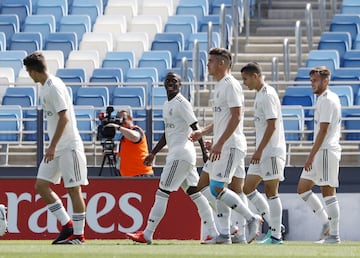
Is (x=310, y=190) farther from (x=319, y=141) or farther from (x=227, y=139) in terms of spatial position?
(x=227, y=139)

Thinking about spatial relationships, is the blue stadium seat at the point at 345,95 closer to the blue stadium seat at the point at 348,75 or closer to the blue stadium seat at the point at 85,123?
the blue stadium seat at the point at 348,75

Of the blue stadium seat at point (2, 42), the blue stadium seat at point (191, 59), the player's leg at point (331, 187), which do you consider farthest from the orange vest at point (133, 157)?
the blue stadium seat at point (2, 42)

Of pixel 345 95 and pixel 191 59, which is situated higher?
pixel 191 59

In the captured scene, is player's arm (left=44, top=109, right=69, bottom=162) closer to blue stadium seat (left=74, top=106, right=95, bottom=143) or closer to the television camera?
the television camera

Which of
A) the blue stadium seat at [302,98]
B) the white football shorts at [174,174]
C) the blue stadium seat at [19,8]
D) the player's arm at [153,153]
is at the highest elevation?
the blue stadium seat at [19,8]

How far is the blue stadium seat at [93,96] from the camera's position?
79.7ft

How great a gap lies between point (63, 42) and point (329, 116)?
10799mm

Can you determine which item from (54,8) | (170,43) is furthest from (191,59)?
(54,8)

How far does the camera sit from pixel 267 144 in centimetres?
1717

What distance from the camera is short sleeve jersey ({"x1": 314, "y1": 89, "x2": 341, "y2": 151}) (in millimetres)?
17344

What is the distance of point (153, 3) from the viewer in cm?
2922

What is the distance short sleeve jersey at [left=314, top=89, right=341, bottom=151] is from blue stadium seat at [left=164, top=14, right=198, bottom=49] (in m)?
10.1

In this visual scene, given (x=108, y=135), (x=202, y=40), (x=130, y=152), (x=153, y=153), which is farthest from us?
(x=202, y=40)

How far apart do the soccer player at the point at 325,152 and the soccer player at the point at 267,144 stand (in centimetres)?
41
